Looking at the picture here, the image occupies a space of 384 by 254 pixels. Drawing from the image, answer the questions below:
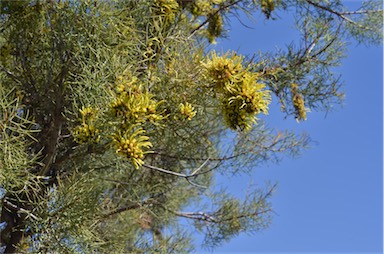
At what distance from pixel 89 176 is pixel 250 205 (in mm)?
415

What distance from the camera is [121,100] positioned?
64 cm

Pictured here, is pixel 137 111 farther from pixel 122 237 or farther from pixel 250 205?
pixel 250 205

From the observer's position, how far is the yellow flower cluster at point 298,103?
3.14 feet

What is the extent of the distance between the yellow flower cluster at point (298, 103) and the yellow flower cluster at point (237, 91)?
0.26 metres

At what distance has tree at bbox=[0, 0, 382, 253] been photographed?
70 cm

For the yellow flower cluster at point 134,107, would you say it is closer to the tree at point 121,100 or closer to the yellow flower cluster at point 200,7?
the tree at point 121,100

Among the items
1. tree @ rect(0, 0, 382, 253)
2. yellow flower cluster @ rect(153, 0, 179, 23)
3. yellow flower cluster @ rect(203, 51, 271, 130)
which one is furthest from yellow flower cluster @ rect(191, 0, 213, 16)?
yellow flower cluster @ rect(203, 51, 271, 130)

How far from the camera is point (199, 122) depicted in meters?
0.92

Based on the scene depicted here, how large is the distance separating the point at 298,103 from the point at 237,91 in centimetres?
29

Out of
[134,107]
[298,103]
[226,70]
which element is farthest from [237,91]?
[298,103]

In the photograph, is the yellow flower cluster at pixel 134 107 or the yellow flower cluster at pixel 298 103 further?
the yellow flower cluster at pixel 298 103

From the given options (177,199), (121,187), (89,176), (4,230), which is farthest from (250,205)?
(4,230)

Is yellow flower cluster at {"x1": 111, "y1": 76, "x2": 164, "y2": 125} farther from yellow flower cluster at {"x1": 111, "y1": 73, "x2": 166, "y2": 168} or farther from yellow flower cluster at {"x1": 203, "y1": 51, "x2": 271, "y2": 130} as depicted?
yellow flower cluster at {"x1": 203, "y1": 51, "x2": 271, "y2": 130}

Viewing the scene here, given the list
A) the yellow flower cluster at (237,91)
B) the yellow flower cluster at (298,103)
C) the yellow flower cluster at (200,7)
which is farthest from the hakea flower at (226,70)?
the yellow flower cluster at (200,7)
